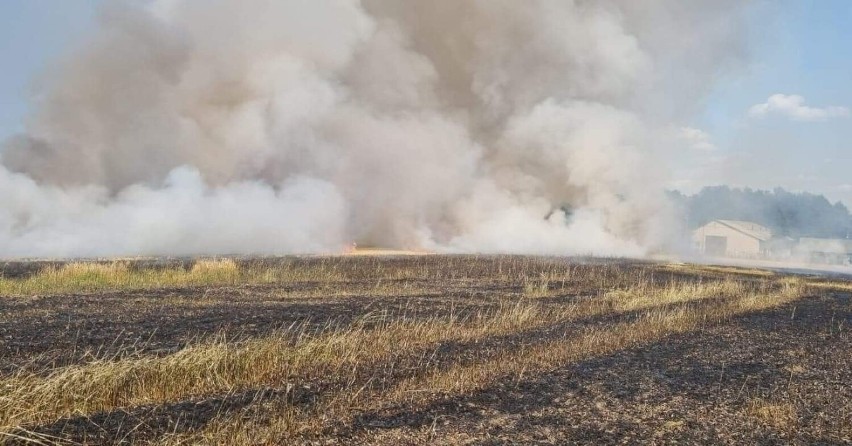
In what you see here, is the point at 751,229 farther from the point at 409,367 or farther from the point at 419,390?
the point at 419,390

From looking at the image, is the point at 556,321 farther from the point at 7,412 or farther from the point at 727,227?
the point at 727,227

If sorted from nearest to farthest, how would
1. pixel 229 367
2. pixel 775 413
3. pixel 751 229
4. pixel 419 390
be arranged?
pixel 775 413
pixel 419 390
pixel 229 367
pixel 751 229

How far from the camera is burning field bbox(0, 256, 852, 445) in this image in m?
8.70

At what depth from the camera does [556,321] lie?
60.7ft

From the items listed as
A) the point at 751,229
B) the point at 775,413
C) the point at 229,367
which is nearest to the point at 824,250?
the point at 751,229

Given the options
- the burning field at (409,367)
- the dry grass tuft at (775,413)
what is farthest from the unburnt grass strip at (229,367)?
the dry grass tuft at (775,413)

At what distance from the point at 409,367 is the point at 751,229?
8256 centimetres

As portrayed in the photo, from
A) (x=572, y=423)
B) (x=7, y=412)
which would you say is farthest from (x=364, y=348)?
(x=7, y=412)

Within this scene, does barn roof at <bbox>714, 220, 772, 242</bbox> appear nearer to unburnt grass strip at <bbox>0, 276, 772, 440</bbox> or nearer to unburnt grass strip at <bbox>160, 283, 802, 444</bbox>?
unburnt grass strip at <bbox>160, 283, 802, 444</bbox>

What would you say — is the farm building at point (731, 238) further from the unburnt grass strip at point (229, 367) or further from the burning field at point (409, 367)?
the unburnt grass strip at point (229, 367)

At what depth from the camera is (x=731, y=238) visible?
82.5 meters

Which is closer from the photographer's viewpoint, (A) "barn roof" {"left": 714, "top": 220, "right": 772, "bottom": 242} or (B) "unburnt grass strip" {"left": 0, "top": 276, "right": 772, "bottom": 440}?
(B) "unburnt grass strip" {"left": 0, "top": 276, "right": 772, "bottom": 440}

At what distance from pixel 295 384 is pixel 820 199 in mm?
137736

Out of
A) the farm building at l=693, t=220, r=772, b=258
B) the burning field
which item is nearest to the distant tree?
the farm building at l=693, t=220, r=772, b=258
